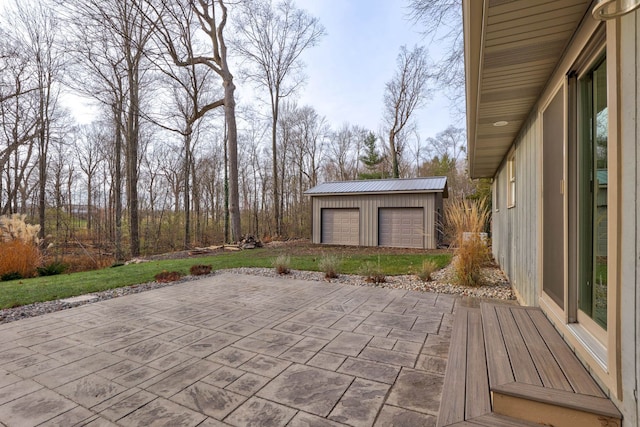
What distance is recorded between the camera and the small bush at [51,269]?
6348mm

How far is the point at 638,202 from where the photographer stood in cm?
99

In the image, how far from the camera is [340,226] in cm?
1152

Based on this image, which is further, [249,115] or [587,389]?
[249,115]

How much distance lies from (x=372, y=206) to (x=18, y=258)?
965cm

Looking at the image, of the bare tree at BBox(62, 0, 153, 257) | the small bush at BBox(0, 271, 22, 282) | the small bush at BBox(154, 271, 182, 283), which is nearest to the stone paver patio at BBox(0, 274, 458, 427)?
the small bush at BBox(154, 271, 182, 283)

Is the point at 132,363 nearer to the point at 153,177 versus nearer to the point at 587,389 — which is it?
the point at 587,389

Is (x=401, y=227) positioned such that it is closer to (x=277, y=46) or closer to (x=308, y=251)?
(x=308, y=251)

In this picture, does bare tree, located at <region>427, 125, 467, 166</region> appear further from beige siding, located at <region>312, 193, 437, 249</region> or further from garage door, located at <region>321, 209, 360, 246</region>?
garage door, located at <region>321, 209, 360, 246</region>

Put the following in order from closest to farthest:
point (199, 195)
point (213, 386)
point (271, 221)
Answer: point (213, 386) < point (199, 195) < point (271, 221)

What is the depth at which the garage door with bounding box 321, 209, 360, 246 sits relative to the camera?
11211mm

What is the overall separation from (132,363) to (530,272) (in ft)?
12.1

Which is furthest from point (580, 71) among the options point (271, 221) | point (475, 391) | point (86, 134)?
point (86, 134)

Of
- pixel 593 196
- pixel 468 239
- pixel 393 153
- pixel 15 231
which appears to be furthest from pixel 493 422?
pixel 393 153

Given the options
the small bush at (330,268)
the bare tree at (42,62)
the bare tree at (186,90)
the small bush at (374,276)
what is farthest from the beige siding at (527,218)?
the bare tree at (42,62)
